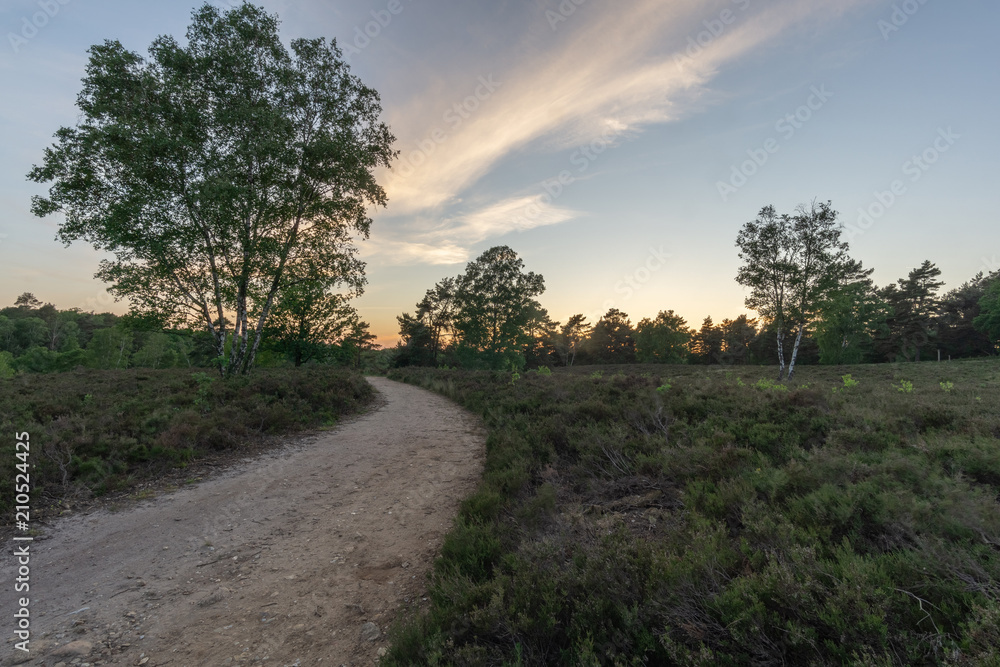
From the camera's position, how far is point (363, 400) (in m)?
16.0

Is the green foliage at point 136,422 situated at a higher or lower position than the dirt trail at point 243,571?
higher

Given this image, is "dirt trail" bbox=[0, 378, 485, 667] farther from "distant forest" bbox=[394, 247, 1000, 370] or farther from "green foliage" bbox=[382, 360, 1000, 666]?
"distant forest" bbox=[394, 247, 1000, 370]

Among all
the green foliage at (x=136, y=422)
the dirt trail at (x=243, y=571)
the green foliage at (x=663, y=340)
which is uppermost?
the green foliage at (x=663, y=340)

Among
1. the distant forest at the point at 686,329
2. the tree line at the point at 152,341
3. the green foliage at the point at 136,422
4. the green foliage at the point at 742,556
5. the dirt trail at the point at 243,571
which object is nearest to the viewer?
the green foliage at the point at 742,556

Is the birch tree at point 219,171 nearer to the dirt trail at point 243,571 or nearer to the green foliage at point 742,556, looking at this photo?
the dirt trail at point 243,571

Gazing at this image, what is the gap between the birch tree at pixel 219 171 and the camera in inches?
508

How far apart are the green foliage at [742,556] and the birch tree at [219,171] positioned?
14439mm

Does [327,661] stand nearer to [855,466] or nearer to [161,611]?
[161,611]

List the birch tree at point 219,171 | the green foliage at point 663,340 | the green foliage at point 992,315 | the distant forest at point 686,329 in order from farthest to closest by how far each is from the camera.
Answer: the green foliage at point 663,340, the green foliage at point 992,315, the distant forest at point 686,329, the birch tree at point 219,171

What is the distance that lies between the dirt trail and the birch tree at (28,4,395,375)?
1089 centimetres

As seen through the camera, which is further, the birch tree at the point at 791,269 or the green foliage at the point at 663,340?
the green foliage at the point at 663,340

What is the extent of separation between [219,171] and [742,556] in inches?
737

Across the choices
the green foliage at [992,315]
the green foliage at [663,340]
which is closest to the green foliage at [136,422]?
the green foliage at [663,340]

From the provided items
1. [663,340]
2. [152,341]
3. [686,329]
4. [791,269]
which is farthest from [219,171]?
[686,329]
